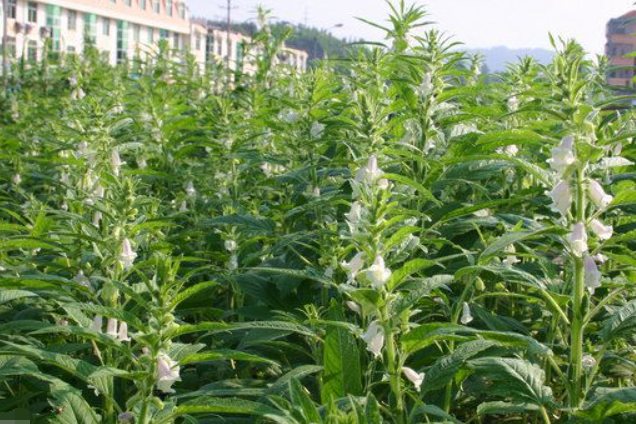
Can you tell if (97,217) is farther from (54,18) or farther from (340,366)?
(54,18)

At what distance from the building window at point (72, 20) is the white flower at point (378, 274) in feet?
296

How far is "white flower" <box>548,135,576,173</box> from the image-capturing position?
2.77m

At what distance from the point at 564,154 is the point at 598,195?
0.19 metres

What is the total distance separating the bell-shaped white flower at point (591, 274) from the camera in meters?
2.85

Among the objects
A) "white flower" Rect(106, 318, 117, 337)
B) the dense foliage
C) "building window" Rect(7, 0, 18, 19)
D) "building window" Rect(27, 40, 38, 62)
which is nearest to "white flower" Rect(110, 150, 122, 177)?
the dense foliage

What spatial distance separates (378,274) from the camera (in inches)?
103

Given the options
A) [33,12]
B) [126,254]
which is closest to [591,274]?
[126,254]

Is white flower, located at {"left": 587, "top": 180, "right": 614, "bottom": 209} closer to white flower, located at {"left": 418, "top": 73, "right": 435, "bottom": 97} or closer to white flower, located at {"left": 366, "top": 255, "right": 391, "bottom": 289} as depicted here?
white flower, located at {"left": 366, "top": 255, "right": 391, "bottom": 289}

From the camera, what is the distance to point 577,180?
2824 millimetres

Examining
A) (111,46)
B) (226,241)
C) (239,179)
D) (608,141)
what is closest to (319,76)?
(239,179)

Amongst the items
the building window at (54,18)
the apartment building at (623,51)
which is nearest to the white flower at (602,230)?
the apartment building at (623,51)

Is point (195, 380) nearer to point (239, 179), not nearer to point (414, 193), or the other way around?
point (414, 193)

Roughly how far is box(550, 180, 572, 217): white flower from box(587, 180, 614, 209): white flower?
7 cm

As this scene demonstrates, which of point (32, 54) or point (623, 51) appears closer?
point (623, 51)
